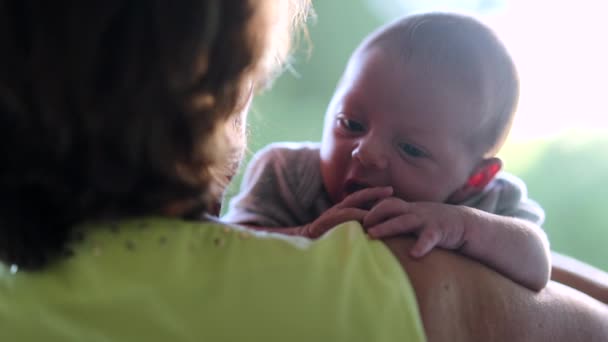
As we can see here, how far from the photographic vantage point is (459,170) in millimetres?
944

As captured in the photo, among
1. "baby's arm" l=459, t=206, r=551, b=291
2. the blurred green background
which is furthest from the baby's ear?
the blurred green background

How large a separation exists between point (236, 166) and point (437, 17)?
439mm

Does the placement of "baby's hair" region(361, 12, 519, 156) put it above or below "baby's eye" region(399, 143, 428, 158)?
above

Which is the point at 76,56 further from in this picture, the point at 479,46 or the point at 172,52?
the point at 479,46

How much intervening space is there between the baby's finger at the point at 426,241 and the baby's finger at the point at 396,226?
0.01 m

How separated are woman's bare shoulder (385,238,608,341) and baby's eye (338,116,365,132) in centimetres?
29

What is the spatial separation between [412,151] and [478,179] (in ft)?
0.63

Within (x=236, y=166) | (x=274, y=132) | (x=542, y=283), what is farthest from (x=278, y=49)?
(x=274, y=132)

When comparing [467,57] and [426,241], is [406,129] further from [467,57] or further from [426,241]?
[426,241]

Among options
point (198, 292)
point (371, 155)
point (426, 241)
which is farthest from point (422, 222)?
point (198, 292)

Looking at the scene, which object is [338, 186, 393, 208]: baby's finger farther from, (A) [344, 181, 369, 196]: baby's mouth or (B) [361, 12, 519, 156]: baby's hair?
(B) [361, 12, 519, 156]: baby's hair

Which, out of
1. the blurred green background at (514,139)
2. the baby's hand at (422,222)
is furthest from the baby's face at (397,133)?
the blurred green background at (514,139)

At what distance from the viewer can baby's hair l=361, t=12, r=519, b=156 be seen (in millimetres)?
→ 891

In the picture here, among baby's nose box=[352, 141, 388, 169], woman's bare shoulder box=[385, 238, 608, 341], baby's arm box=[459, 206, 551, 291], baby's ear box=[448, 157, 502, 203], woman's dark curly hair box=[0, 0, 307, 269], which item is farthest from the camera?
baby's ear box=[448, 157, 502, 203]
